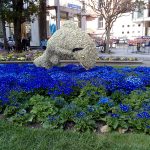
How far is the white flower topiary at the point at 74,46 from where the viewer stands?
713 cm

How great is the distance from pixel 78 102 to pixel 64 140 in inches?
44.0

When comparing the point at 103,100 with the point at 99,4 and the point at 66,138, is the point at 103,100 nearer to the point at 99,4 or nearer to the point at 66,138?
the point at 66,138

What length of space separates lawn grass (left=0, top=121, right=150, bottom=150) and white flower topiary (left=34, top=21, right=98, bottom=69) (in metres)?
3.31

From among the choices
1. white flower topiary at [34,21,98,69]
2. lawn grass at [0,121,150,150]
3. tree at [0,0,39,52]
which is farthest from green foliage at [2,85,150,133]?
tree at [0,0,39,52]

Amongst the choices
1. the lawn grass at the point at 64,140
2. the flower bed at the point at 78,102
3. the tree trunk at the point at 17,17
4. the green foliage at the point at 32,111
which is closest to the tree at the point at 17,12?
the tree trunk at the point at 17,17

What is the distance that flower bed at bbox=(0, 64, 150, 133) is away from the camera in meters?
4.31

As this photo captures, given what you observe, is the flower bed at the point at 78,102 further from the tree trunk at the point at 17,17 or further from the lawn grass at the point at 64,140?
the tree trunk at the point at 17,17

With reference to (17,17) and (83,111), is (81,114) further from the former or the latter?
(17,17)

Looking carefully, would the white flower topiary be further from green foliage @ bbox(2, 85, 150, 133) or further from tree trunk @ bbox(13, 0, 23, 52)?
tree trunk @ bbox(13, 0, 23, 52)

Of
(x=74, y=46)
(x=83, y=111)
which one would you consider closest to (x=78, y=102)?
(x=83, y=111)

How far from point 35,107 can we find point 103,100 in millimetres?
1173

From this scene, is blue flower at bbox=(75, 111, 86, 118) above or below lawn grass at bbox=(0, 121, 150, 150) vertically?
above

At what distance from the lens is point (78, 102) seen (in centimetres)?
488

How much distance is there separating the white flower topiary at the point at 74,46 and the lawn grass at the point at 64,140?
3.31 metres
